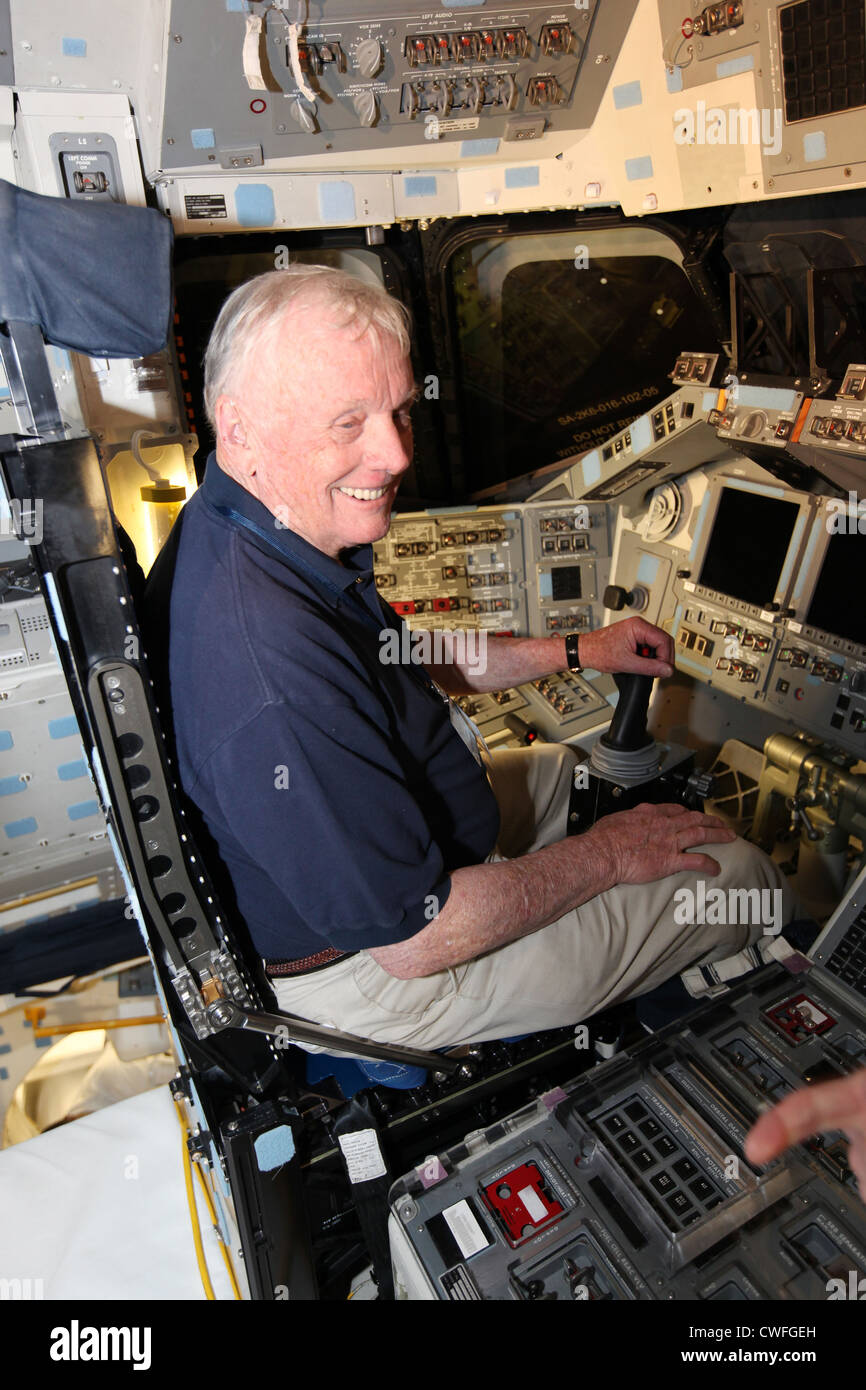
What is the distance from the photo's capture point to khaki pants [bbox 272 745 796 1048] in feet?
5.75

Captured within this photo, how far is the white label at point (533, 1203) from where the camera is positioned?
5.01 ft

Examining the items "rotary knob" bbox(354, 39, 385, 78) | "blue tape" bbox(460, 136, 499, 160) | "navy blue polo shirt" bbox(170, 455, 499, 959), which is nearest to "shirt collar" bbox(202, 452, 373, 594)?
"navy blue polo shirt" bbox(170, 455, 499, 959)

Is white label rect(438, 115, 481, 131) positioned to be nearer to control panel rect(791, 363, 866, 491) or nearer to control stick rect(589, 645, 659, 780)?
control panel rect(791, 363, 866, 491)

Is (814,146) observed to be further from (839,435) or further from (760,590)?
(760,590)

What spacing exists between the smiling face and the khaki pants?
0.90 metres

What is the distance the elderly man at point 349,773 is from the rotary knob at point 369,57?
1498 mm

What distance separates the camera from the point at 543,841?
2.52 meters

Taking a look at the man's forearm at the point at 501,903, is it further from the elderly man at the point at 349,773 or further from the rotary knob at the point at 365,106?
the rotary knob at the point at 365,106

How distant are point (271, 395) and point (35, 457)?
44 centimetres

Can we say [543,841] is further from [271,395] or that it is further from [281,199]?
[281,199]

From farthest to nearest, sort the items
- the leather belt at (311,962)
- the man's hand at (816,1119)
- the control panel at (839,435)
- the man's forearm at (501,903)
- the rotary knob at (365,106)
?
the rotary knob at (365,106), the control panel at (839,435), the leather belt at (311,962), the man's forearm at (501,903), the man's hand at (816,1119)

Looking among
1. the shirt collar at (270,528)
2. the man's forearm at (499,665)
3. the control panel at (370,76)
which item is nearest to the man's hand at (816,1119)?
the shirt collar at (270,528)

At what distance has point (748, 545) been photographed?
305cm

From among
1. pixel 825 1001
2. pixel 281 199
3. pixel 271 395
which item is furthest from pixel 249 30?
pixel 825 1001
